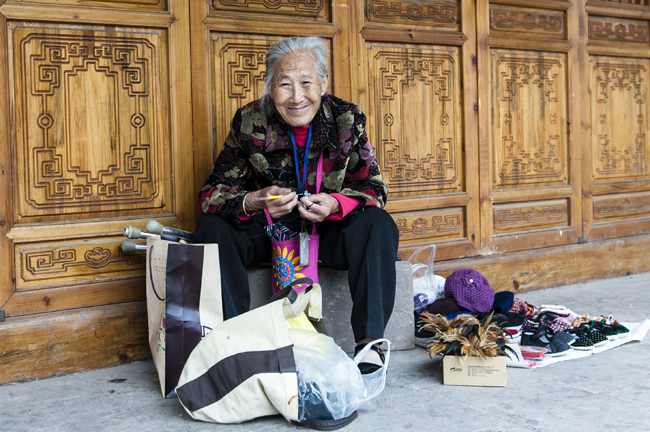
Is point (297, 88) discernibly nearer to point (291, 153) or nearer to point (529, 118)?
point (291, 153)

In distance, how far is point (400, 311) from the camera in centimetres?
289

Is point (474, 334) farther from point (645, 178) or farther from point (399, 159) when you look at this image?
point (645, 178)

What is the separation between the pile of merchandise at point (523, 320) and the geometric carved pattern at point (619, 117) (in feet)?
5.85

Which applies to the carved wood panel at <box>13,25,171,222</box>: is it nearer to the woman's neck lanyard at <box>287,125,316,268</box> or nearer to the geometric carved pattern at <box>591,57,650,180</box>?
the woman's neck lanyard at <box>287,125,316,268</box>

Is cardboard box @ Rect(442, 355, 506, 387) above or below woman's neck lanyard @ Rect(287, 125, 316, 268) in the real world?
below

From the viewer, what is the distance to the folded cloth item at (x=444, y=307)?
3066 mm

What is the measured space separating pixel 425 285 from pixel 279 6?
5.50 feet

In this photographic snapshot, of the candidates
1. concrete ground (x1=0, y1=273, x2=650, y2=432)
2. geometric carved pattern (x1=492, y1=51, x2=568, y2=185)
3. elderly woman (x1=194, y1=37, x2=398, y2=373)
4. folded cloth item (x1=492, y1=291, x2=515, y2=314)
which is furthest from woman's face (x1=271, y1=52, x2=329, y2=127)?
geometric carved pattern (x1=492, y1=51, x2=568, y2=185)

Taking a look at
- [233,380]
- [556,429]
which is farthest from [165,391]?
[556,429]

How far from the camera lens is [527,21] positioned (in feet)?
13.7

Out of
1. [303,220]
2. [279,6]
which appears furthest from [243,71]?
[303,220]

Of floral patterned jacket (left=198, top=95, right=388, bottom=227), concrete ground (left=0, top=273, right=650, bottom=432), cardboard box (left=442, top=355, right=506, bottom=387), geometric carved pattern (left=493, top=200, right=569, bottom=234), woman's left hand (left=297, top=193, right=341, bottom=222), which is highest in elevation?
floral patterned jacket (left=198, top=95, right=388, bottom=227)

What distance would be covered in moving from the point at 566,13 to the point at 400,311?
276 centimetres

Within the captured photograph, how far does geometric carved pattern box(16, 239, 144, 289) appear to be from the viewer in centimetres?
261
